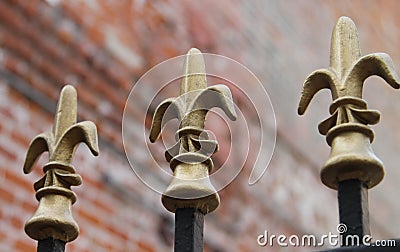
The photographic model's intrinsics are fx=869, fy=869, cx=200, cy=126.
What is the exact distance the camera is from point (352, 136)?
4.17 ft

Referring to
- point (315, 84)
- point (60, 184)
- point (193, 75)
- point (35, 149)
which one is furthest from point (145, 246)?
point (315, 84)

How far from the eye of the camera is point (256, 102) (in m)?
4.22

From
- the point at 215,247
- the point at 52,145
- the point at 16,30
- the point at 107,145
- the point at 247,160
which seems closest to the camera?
the point at 52,145

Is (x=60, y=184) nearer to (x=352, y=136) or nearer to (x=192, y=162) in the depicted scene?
(x=192, y=162)

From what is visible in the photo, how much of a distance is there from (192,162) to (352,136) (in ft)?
0.89

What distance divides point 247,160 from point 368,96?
142cm

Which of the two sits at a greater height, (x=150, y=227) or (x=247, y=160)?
(x=247, y=160)

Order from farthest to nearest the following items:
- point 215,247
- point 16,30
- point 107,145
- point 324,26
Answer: point 324,26 → point 215,247 → point 107,145 → point 16,30

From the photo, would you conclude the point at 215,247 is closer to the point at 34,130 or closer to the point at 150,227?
the point at 150,227

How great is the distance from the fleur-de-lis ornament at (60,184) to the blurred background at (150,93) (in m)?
1.06

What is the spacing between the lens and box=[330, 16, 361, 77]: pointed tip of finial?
1.34 meters

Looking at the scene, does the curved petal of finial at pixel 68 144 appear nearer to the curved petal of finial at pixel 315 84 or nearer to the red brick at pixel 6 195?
the curved petal of finial at pixel 315 84

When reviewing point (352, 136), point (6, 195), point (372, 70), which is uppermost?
point (6, 195)

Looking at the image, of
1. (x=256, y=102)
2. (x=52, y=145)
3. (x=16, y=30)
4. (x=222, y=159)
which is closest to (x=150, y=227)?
(x=222, y=159)
